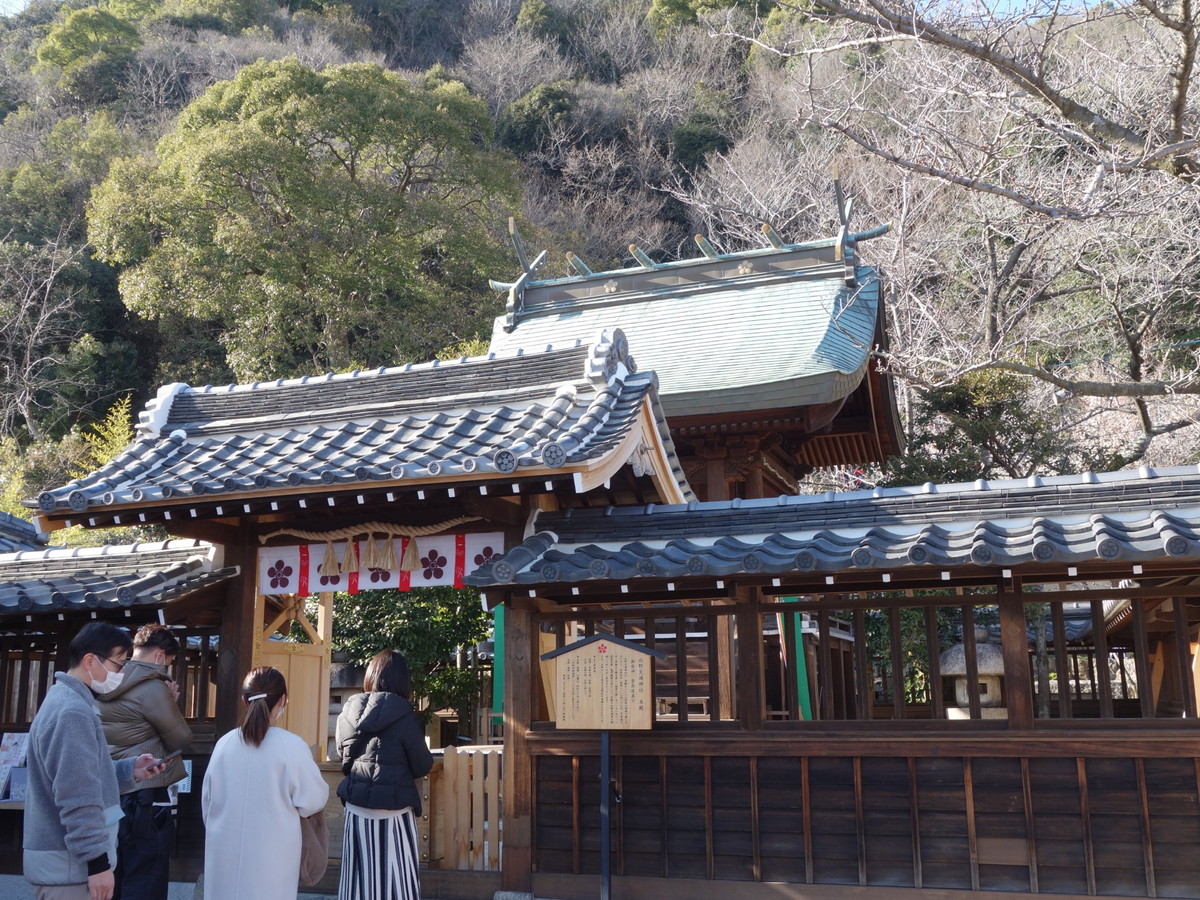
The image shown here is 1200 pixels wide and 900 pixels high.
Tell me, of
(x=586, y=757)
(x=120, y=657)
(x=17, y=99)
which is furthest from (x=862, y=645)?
(x=17, y=99)

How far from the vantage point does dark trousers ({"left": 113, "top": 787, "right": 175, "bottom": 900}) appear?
17.9ft

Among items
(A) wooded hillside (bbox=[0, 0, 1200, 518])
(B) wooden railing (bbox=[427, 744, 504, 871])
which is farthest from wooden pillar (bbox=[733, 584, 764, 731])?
(A) wooded hillside (bbox=[0, 0, 1200, 518])

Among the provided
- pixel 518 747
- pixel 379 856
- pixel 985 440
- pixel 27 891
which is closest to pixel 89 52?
pixel 985 440

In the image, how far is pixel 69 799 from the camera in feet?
12.9

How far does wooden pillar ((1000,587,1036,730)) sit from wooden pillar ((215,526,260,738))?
18.8ft

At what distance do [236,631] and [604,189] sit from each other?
29094mm

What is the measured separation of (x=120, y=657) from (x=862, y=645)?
4424 mm

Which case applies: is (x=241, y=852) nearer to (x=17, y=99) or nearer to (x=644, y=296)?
(x=644, y=296)

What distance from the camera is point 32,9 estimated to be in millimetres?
44438

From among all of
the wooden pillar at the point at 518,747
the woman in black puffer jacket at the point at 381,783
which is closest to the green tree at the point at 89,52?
the wooden pillar at the point at 518,747

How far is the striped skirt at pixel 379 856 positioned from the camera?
5703 millimetres

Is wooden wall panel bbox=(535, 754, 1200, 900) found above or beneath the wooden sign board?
beneath

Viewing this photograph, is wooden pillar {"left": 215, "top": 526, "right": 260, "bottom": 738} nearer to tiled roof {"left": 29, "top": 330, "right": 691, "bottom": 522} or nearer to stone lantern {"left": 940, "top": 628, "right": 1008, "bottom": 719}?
tiled roof {"left": 29, "top": 330, "right": 691, "bottom": 522}

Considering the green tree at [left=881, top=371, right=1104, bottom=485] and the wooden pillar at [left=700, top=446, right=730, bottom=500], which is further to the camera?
the green tree at [left=881, top=371, right=1104, bottom=485]
